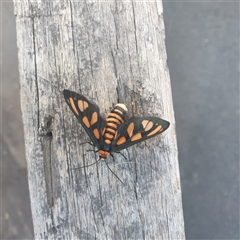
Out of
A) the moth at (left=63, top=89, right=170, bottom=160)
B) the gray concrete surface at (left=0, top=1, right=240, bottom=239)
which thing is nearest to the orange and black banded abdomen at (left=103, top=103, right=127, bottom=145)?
the moth at (left=63, top=89, right=170, bottom=160)

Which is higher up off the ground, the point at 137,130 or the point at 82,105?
the point at 82,105

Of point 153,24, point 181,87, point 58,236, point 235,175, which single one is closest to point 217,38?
point 181,87

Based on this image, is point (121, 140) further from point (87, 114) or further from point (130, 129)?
point (87, 114)

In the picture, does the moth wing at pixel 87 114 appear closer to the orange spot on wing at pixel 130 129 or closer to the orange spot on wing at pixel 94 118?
the orange spot on wing at pixel 94 118

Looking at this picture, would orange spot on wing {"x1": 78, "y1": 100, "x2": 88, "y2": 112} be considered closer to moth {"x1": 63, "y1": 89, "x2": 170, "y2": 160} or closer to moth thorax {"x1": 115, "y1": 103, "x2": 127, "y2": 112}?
moth {"x1": 63, "y1": 89, "x2": 170, "y2": 160}

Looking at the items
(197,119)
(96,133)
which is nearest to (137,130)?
(96,133)

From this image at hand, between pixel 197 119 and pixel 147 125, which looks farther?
pixel 197 119
